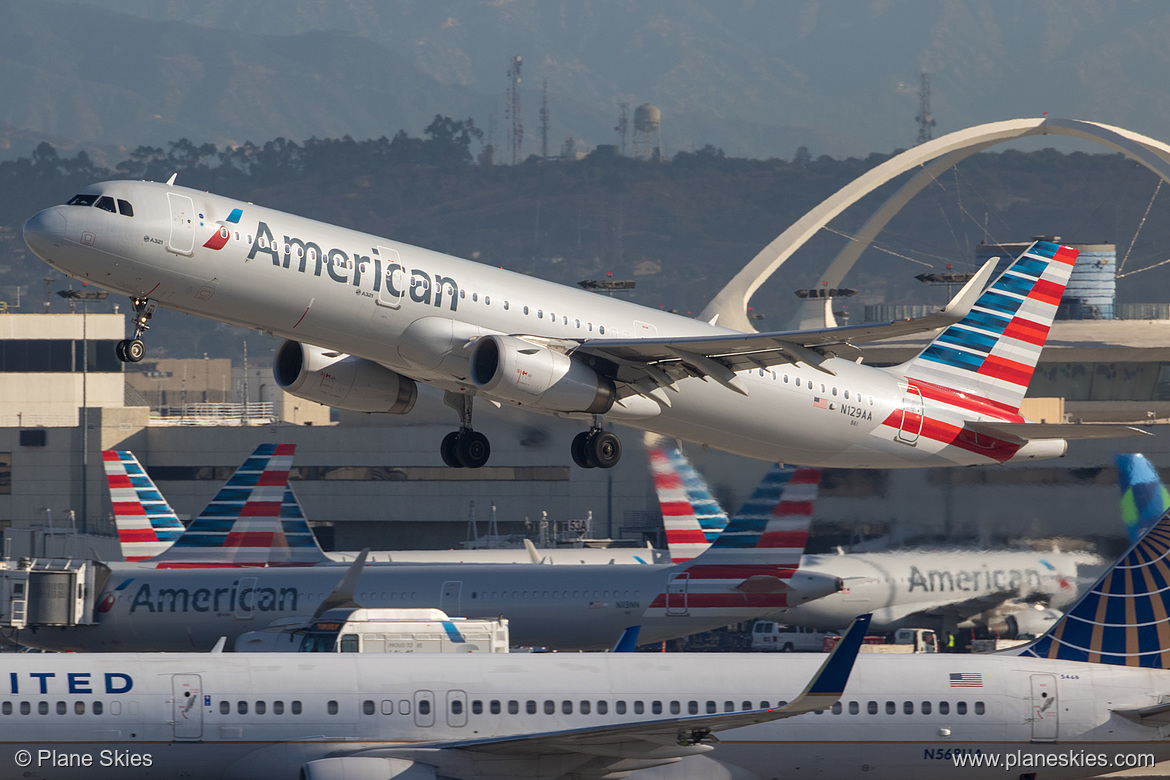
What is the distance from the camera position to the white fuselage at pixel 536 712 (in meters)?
23.5

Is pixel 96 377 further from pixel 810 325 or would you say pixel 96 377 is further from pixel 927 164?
A: pixel 927 164

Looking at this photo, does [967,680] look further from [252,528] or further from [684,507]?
[252,528]

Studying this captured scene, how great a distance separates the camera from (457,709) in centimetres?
2428

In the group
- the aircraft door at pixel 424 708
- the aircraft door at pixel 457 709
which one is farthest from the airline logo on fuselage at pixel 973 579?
the aircraft door at pixel 424 708

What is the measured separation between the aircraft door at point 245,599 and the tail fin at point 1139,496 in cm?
2136

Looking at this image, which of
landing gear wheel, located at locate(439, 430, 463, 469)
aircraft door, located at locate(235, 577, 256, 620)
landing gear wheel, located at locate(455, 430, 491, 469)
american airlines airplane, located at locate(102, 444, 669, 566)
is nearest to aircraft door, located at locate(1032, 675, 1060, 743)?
landing gear wheel, located at locate(455, 430, 491, 469)

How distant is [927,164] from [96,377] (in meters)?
81.4

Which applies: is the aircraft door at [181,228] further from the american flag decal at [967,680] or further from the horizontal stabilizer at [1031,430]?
the horizontal stabilizer at [1031,430]

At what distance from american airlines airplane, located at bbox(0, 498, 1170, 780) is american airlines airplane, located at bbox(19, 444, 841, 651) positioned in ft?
41.1

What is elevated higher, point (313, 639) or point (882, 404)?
point (882, 404)

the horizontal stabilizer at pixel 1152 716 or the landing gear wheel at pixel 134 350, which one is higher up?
the landing gear wheel at pixel 134 350

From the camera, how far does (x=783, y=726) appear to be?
79.8 ft

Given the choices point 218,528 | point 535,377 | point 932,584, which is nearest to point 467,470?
point 218,528

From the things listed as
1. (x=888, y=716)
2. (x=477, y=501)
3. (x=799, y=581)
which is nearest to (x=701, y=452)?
(x=799, y=581)
